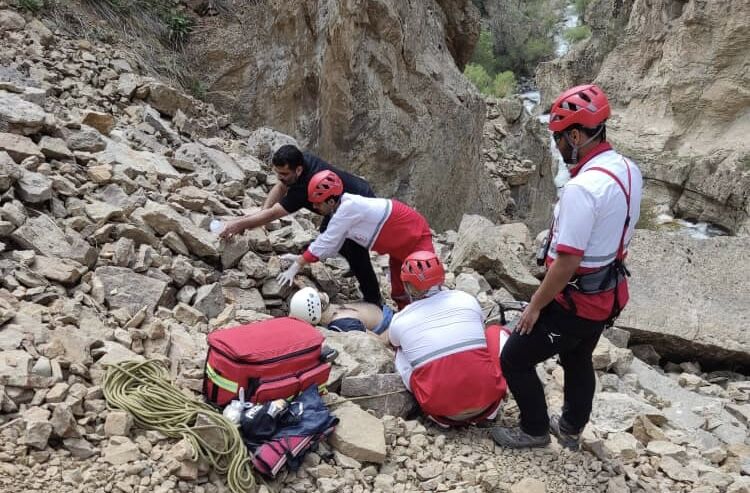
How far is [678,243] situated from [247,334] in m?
6.53

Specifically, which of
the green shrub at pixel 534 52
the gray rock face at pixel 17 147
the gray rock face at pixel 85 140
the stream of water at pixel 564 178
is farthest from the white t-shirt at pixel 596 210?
the green shrub at pixel 534 52

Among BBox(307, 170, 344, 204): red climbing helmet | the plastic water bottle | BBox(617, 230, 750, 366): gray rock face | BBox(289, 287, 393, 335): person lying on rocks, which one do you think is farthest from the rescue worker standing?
BBox(617, 230, 750, 366): gray rock face

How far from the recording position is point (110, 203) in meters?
4.97

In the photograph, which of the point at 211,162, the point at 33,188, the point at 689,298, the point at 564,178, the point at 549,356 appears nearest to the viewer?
the point at 549,356

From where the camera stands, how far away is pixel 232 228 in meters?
5.21

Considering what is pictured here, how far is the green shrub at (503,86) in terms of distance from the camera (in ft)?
109

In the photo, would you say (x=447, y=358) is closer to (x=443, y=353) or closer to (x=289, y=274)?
(x=443, y=353)

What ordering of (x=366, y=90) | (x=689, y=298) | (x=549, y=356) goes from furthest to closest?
1. (x=366, y=90)
2. (x=689, y=298)
3. (x=549, y=356)

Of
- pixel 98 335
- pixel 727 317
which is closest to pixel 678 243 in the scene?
pixel 727 317

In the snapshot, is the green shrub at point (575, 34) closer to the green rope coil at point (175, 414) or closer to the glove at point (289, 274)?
the glove at point (289, 274)

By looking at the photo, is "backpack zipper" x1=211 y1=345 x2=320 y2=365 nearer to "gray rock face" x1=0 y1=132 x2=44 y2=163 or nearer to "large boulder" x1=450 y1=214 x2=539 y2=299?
"gray rock face" x1=0 y1=132 x2=44 y2=163

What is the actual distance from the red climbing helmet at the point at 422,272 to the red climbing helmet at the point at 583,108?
3.94ft

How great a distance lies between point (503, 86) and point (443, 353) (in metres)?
32.1

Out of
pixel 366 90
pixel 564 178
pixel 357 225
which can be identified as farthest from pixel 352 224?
pixel 564 178
